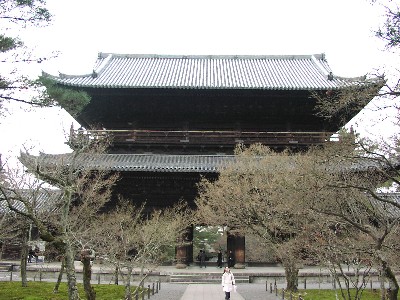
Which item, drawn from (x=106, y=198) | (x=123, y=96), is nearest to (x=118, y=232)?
(x=106, y=198)

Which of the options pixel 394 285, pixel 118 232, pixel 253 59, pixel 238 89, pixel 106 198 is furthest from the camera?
pixel 253 59

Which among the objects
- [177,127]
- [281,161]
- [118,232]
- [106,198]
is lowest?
[118,232]

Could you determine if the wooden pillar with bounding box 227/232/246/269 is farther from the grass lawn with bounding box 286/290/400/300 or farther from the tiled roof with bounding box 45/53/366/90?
the tiled roof with bounding box 45/53/366/90

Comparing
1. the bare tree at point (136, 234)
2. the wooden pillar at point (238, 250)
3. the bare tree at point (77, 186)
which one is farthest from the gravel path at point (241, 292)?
the bare tree at point (77, 186)

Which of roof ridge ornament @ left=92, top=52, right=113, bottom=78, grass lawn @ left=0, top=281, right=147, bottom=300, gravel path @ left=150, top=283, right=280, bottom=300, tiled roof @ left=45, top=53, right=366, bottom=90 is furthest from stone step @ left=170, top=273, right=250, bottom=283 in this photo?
roof ridge ornament @ left=92, top=52, right=113, bottom=78

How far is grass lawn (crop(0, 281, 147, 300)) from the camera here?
1678 cm

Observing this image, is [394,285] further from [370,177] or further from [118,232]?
[118,232]

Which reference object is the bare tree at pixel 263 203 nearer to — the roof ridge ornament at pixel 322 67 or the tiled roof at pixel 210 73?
the tiled roof at pixel 210 73

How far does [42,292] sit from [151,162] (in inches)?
360

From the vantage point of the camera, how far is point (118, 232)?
20.2m

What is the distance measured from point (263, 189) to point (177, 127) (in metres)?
9.57

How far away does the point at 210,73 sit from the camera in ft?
Answer: 96.9

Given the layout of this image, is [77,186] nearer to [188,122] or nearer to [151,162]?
[151,162]

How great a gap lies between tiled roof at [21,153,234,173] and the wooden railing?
85 centimetres
